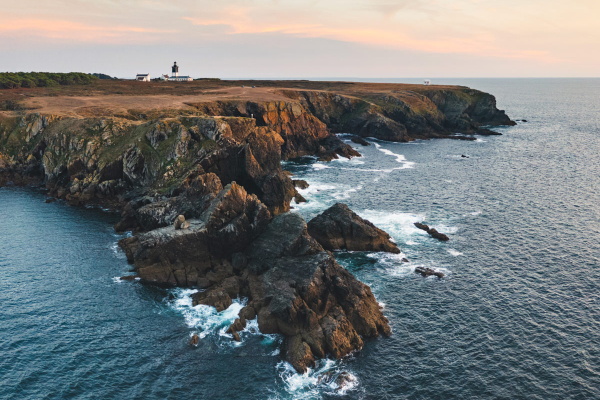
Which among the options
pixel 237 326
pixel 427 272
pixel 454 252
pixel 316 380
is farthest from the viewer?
pixel 454 252

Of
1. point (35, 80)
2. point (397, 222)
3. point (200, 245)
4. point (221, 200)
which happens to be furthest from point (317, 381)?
point (35, 80)

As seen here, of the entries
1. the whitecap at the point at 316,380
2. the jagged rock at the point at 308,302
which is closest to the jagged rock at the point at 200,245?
the jagged rock at the point at 308,302

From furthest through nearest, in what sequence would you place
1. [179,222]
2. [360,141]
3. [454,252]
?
[360,141]
[454,252]
[179,222]

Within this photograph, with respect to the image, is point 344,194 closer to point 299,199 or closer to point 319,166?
point 299,199

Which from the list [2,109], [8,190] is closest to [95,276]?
[8,190]

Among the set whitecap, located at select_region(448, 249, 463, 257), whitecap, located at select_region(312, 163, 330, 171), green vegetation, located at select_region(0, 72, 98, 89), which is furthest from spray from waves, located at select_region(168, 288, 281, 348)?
green vegetation, located at select_region(0, 72, 98, 89)

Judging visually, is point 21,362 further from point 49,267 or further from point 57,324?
point 49,267
